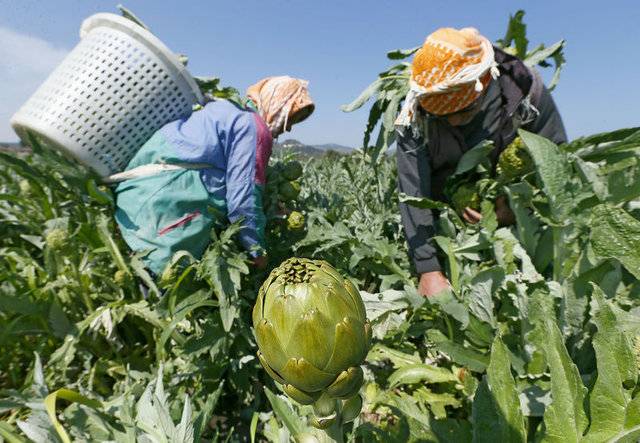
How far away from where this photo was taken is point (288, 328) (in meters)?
0.36

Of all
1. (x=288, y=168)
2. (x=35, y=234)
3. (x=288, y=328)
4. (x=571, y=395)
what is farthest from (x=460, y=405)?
(x=35, y=234)

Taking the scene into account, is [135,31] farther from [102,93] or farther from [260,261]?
[260,261]

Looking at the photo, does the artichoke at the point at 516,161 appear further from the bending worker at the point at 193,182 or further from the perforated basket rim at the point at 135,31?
the perforated basket rim at the point at 135,31

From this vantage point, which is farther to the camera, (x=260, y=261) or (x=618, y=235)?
(x=260, y=261)

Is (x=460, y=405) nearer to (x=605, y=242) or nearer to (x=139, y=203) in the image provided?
(x=605, y=242)

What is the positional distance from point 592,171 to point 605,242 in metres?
0.21

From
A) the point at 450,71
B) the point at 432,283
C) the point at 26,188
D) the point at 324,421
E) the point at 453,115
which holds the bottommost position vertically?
the point at 432,283

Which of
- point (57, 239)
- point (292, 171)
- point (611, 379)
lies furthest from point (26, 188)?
point (611, 379)

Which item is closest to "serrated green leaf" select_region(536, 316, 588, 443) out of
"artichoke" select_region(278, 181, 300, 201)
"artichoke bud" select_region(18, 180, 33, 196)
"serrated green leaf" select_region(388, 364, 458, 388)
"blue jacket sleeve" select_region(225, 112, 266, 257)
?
"serrated green leaf" select_region(388, 364, 458, 388)

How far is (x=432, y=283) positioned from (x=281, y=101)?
79 cm

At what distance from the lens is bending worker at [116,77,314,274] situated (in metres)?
1.09

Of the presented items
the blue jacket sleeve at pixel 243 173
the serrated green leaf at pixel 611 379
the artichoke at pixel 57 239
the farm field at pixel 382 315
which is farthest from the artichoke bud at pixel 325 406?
the artichoke at pixel 57 239

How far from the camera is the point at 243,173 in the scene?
116 centimetres

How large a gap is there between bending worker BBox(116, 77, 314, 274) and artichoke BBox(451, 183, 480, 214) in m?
0.61
